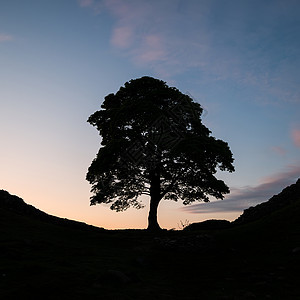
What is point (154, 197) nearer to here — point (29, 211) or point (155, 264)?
point (29, 211)

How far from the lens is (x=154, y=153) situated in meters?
29.5

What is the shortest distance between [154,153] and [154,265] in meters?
16.2

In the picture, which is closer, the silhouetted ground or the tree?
the silhouetted ground

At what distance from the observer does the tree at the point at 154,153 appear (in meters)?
28.1

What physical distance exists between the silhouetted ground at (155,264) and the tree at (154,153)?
7927 millimetres

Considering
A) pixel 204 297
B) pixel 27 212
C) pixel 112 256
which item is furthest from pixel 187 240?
pixel 27 212

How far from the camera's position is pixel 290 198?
27188mm

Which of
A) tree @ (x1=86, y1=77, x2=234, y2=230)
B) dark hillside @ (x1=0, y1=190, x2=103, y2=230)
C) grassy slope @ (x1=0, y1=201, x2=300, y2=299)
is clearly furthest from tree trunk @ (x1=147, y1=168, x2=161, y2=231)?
grassy slope @ (x1=0, y1=201, x2=300, y2=299)

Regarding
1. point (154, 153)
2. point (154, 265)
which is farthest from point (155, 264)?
point (154, 153)

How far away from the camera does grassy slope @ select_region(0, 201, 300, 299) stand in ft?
30.4

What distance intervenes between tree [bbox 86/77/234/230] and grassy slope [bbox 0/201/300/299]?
8.08 metres

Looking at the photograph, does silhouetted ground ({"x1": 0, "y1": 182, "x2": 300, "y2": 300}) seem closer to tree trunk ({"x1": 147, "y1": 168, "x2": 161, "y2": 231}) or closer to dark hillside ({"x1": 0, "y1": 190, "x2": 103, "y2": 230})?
dark hillside ({"x1": 0, "y1": 190, "x2": 103, "y2": 230})

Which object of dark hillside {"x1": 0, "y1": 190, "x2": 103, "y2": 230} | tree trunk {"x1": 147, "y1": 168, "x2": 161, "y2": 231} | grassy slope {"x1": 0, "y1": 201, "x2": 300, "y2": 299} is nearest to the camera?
grassy slope {"x1": 0, "y1": 201, "x2": 300, "y2": 299}

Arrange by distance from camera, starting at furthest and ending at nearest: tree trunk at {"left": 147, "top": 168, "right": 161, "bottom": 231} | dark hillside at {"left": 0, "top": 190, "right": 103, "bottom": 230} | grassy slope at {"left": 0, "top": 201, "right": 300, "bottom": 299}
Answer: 1. tree trunk at {"left": 147, "top": 168, "right": 161, "bottom": 231}
2. dark hillside at {"left": 0, "top": 190, "right": 103, "bottom": 230}
3. grassy slope at {"left": 0, "top": 201, "right": 300, "bottom": 299}
